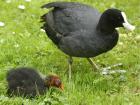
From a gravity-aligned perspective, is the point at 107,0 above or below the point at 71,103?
above

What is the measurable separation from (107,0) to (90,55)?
4.17 meters

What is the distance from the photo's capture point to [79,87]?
24.1 feet

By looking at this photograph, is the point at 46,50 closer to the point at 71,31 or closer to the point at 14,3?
the point at 71,31

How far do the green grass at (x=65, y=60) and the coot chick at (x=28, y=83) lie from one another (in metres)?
0.12

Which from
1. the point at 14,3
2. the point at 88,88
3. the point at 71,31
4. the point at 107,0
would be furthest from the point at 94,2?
the point at 88,88

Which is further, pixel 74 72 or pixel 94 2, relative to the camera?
pixel 94 2

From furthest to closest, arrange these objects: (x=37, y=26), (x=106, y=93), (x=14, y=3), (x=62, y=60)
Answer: (x=14, y=3), (x=37, y=26), (x=62, y=60), (x=106, y=93)

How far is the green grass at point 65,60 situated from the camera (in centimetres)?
687

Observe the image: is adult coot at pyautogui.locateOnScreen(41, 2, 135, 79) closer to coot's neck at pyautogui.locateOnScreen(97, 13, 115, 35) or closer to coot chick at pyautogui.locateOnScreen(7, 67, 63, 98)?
coot's neck at pyautogui.locateOnScreen(97, 13, 115, 35)

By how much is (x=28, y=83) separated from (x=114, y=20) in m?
1.70

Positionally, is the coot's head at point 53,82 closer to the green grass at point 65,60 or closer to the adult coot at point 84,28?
the green grass at point 65,60

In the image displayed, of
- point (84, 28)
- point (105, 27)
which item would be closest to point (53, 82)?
point (84, 28)

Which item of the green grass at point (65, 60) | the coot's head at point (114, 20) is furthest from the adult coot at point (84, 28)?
the green grass at point (65, 60)

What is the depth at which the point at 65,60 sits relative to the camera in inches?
345
